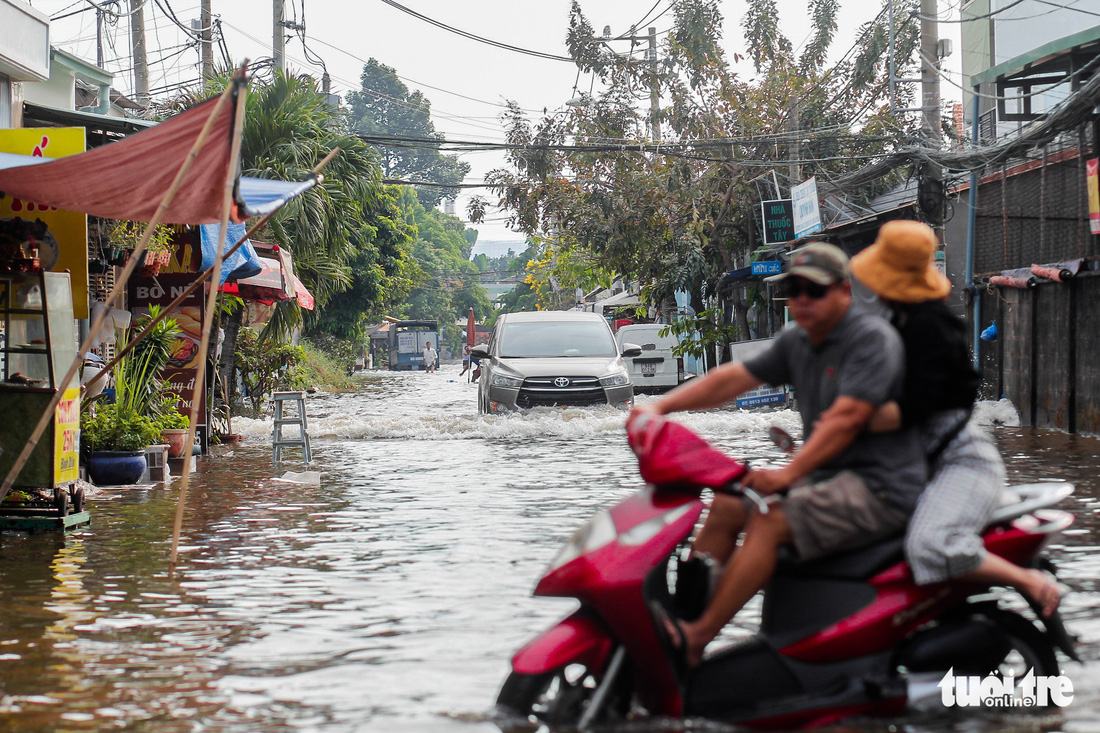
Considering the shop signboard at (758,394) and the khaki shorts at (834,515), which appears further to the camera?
the shop signboard at (758,394)

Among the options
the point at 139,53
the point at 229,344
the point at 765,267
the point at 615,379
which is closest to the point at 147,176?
the point at 615,379

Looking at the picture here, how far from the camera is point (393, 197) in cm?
4731

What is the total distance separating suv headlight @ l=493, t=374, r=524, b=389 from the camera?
18.3m

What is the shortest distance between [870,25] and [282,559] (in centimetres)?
2595

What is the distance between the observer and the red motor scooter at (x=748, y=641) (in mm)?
3947

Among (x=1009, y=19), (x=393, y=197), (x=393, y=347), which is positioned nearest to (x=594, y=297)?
(x=393, y=347)

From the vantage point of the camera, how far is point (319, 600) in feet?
21.5

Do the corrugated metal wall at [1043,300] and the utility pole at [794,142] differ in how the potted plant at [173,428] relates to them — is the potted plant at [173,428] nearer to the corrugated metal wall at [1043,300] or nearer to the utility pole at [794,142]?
the corrugated metal wall at [1043,300]

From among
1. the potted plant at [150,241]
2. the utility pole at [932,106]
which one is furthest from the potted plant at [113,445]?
the utility pole at [932,106]

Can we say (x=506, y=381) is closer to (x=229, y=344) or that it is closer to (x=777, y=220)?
(x=229, y=344)

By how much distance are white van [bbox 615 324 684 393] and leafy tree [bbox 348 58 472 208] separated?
276 feet

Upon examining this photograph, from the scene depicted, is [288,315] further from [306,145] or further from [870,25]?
[870,25]

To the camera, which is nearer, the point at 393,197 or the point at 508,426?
the point at 508,426

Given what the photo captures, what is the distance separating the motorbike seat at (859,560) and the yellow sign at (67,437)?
6.40 metres
